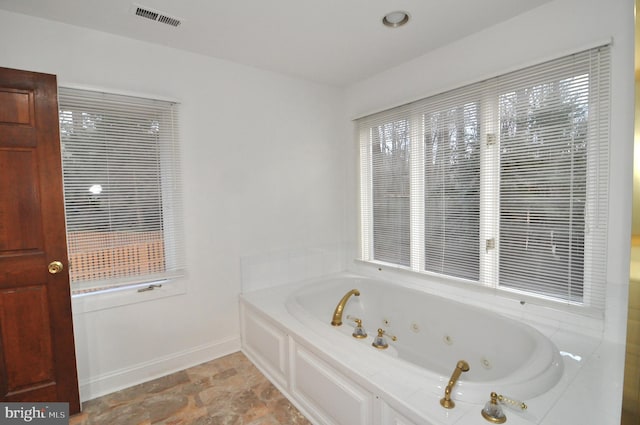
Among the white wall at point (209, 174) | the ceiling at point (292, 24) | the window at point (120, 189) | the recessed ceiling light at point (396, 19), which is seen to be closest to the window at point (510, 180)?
the ceiling at point (292, 24)

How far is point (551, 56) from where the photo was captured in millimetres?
1833

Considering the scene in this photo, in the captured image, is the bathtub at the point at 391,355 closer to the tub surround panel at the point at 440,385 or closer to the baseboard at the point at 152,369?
the tub surround panel at the point at 440,385

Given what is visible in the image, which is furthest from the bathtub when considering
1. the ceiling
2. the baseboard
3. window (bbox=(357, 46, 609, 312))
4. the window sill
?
the ceiling

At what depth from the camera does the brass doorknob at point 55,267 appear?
6.12 feet

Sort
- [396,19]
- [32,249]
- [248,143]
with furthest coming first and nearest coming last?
[248,143]
[396,19]
[32,249]

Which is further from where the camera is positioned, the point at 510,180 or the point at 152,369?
the point at 152,369

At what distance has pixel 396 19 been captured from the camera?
2012 millimetres

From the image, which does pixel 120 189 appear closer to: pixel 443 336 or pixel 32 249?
pixel 32 249

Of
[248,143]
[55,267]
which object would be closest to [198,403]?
[55,267]

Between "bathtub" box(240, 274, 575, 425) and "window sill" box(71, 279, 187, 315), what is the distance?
1.84ft

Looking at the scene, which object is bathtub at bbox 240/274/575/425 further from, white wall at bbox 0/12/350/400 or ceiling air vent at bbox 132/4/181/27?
ceiling air vent at bbox 132/4/181/27

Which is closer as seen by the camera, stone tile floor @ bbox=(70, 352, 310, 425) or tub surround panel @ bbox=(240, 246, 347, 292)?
stone tile floor @ bbox=(70, 352, 310, 425)

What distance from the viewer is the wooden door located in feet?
5.78

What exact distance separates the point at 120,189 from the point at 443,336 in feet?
8.40
